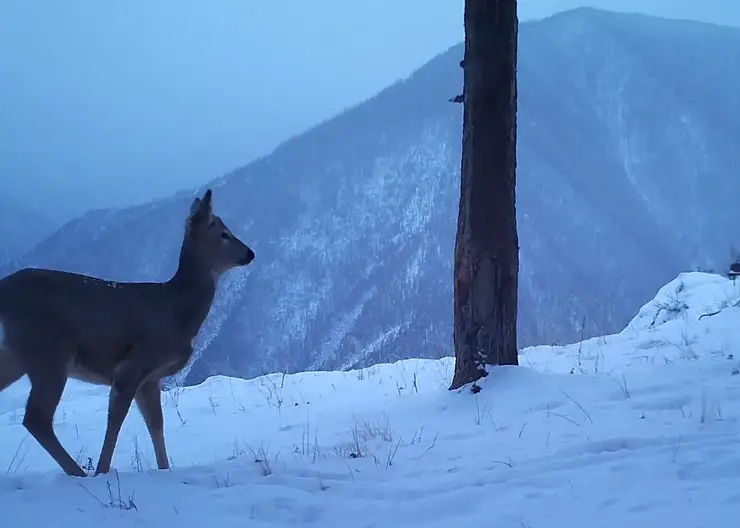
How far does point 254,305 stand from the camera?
3103 cm

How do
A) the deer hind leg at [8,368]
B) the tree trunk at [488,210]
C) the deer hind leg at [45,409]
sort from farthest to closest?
1. the tree trunk at [488,210]
2. the deer hind leg at [8,368]
3. the deer hind leg at [45,409]

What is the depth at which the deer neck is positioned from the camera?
503 centimetres

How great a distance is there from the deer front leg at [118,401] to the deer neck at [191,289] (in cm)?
50

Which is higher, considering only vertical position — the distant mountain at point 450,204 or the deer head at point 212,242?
the distant mountain at point 450,204

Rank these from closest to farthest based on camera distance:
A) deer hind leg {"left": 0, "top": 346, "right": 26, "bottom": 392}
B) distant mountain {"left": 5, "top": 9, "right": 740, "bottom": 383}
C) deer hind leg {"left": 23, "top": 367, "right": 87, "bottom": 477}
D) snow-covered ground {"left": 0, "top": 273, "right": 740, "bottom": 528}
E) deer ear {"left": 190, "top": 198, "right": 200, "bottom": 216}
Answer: snow-covered ground {"left": 0, "top": 273, "right": 740, "bottom": 528} → deer hind leg {"left": 23, "top": 367, "right": 87, "bottom": 477} → deer hind leg {"left": 0, "top": 346, "right": 26, "bottom": 392} → deer ear {"left": 190, "top": 198, "right": 200, "bottom": 216} → distant mountain {"left": 5, "top": 9, "right": 740, "bottom": 383}

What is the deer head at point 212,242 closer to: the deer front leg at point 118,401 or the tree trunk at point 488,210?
the deer front leg at point 118,401

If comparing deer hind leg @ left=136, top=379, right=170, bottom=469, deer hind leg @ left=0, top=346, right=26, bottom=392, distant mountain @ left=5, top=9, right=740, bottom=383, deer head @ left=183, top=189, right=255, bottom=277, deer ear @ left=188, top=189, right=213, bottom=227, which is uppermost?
distant mountain @ left=5, top=9, right=740, bottom=383

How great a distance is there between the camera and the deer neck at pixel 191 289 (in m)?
5.03

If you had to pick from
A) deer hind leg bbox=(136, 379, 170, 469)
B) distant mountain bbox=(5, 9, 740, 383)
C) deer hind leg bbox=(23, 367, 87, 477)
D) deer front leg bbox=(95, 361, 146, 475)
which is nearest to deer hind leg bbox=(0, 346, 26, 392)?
deer hind leg bbox=(23, 367, 87, 477)

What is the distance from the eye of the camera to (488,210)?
20.2 ft

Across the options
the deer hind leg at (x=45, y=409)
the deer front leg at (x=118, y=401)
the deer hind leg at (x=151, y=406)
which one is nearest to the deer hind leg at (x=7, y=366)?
the deer hind leg at (x=45, y=409)

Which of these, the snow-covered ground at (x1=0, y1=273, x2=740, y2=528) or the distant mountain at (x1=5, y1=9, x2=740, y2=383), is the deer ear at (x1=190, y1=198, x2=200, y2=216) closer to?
the snow-covered ground at (x1=0, y1=273, x2=740, y2=528)

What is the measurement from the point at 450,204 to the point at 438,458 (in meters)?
37.5

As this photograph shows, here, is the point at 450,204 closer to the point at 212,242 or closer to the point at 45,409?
the point at 212,242
